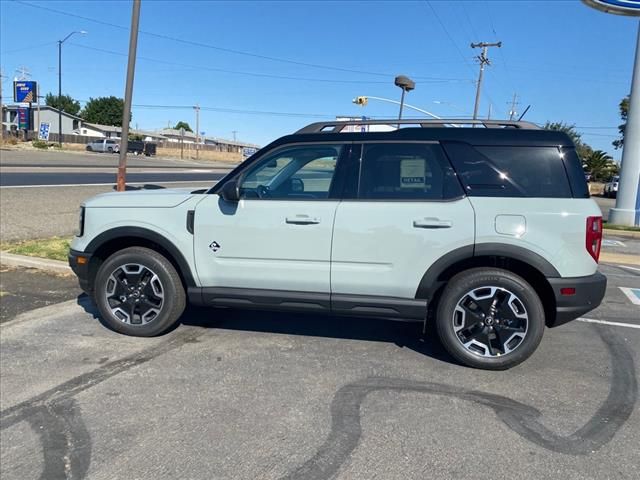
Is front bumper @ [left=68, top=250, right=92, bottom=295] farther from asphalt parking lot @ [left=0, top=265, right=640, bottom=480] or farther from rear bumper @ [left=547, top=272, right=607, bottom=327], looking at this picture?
rear bumper @ [left=547, top=272, right=607, bottom=327]

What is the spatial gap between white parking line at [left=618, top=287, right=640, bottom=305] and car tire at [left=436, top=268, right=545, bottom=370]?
3.16 metres

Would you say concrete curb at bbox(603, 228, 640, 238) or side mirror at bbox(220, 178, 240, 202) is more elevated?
side mirror at bbox(220, 178, 240, 202)

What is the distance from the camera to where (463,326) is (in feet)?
13.1

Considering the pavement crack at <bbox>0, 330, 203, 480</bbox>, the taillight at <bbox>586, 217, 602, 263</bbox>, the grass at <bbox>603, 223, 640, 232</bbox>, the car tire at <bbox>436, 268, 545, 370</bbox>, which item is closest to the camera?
the pavement crack at <bbox>0, 330, 203, 480</bbox>

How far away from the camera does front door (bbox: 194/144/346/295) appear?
4.15 metres

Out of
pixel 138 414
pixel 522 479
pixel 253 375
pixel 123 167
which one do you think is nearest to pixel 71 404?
pixel 138 414

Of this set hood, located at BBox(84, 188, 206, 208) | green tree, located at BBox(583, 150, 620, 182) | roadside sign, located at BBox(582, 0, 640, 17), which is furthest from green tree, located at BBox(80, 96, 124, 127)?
hood, located at BBox(84, 188, 206, 208)

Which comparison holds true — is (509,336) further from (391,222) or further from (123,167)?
(123,167)

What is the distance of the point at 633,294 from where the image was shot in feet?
21.8

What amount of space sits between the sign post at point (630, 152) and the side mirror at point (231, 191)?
1386cm

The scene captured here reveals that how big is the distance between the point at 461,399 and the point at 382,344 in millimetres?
1122

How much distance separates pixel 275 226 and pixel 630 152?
13893 millimetres

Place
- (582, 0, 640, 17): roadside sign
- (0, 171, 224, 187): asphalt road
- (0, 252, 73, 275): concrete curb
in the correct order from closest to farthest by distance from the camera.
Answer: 1. (0, 252, 73, 275): concrete curb
2. (582, 0, 640, 17): roadside sign
3. (0, 171, 224, 187): asphalt road

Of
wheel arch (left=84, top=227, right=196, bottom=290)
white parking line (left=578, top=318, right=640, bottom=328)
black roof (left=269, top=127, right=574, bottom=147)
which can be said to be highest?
black roof (left=269, top=127, right=574, bottom=147)
